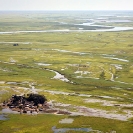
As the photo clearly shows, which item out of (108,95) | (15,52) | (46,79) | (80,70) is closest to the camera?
(108,95)

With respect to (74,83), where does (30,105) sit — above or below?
below

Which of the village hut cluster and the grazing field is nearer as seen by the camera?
the grazing field

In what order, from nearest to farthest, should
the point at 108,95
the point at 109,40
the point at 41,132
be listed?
the point at 41,132 → the point at 108,95 → the point at 109,40

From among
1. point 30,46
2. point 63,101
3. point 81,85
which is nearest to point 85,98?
point 63,101

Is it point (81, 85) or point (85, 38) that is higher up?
point (85, 38)

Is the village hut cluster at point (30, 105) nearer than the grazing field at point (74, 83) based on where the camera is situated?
No

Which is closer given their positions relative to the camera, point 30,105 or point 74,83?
point 30,105

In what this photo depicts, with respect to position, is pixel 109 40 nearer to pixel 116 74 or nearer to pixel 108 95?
pixel 116 74

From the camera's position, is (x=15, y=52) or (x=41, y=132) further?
(x=15, y=52)
